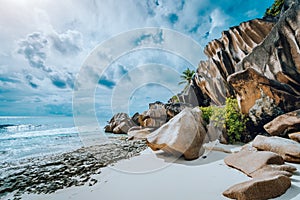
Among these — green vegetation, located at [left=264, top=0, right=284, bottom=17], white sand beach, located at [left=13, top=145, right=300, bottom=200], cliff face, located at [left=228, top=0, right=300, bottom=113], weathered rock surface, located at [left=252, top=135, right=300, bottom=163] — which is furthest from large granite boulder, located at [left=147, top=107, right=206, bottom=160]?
green vegetation, located at [left=264, top=0, right=284, bottom=17]

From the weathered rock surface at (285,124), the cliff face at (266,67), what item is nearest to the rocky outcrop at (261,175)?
the weathered rock surface at (285,124)

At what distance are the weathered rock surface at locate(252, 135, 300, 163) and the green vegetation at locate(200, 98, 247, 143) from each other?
2224mm

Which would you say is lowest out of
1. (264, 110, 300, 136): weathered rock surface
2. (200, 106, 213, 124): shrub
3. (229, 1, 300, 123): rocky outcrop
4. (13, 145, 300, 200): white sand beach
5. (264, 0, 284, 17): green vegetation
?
(13, 145, 300, 200): white sand beach

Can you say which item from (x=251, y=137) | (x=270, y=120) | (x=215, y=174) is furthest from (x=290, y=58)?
(x=215, y=174)

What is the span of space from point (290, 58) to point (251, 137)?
4689mm

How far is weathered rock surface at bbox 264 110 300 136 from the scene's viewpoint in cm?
514

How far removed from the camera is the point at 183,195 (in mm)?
2609

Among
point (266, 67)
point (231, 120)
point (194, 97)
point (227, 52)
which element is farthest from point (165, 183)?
point (194, 97)

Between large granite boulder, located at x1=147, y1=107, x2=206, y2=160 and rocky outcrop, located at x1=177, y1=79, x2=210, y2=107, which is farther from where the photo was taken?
rocky outcrop, located at x1=177, y1=79, x2=210, y2=107

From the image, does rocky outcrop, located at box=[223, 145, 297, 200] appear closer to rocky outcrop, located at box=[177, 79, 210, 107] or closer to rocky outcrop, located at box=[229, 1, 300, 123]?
rocky outcrop, located at box=[229, 1, 300, 123]

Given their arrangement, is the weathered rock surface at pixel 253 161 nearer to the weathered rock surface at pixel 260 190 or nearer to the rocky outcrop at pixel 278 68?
the weathered rock surface at pixel 260 190

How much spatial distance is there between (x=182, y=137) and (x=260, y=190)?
2531mm

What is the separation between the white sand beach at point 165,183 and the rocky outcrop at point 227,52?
1014cm

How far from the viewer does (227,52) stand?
46.1 feet
